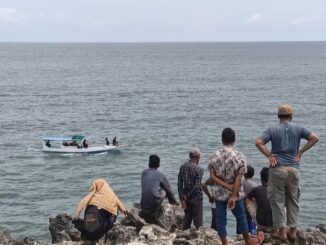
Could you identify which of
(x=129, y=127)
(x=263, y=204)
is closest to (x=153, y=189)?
(x=263, y=204)

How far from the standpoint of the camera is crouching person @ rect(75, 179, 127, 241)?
1073cm

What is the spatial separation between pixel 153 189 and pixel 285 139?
371 centimetres

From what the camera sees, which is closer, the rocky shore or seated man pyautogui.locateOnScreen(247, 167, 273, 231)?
the rocky shore

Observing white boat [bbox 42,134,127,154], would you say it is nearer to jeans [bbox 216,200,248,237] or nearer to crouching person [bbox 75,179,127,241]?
crouching person [bbox 75,179,127,241]

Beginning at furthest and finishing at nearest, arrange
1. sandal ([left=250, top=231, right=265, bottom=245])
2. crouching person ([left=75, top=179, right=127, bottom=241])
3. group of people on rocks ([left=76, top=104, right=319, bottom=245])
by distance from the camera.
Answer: crouching person ([left=75, top=179, right=127, bottom=241]) → sandal ([left=250, top=231, right=265, bottom=245]) → group of people on rocks ([left=76, top=104, right=319, bottom=245])

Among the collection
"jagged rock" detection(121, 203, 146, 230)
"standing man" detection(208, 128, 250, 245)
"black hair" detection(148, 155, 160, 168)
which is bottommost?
"jagged rock" detection(121, 203, 146, 230)

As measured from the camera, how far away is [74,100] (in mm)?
86500

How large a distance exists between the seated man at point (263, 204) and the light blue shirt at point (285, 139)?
128 centimetres

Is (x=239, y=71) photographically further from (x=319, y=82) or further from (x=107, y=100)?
(x=107, y=100)

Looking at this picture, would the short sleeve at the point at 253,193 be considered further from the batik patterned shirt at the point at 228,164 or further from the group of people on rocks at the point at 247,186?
the batik patterned shirt at the point at 228,164

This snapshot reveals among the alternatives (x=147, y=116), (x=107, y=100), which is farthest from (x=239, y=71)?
(x=147, y=116)

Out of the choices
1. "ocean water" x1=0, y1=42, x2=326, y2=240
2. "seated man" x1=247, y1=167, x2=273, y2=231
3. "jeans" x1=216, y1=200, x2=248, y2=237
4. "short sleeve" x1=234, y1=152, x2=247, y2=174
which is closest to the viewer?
"short sleeve" x1=234, y1=152, x2=247, y2=174

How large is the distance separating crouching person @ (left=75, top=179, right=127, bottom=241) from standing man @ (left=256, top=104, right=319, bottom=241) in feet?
10.0

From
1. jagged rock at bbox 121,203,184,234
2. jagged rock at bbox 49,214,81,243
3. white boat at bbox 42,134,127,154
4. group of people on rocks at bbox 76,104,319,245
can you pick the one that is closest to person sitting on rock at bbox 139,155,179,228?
group of people on rocks at bbox 76,104,319,245
